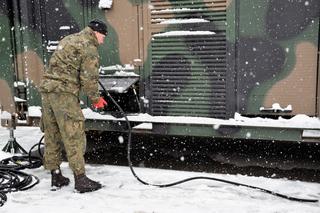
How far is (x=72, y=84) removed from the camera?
370cm

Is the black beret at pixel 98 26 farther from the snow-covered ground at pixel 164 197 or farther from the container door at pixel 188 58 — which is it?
the snow-covered ground at pixel 164 197

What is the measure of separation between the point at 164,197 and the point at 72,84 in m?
1.31

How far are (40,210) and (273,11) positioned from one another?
9.42 ft

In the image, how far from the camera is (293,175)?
418 centimetres

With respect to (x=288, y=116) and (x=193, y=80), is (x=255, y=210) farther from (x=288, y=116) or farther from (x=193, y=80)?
(x=193, y=80)

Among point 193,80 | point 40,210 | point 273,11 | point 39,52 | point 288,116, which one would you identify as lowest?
point 40,210

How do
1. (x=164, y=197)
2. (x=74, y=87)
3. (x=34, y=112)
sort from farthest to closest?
1. (x=34, y=112)
2. (x=74, y=87)
3. (x=164, y=197)

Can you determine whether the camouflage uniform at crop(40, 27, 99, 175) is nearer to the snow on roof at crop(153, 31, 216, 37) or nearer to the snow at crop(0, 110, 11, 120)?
the snow on roof at crop(153, 31, 216, 37)

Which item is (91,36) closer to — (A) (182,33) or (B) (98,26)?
(B) (98,26)

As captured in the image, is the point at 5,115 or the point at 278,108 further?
the point at 5,115

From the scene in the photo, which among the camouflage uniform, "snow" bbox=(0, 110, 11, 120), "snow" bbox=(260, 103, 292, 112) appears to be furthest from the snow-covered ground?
"snow" bbox=(0, 110, 11, 120)

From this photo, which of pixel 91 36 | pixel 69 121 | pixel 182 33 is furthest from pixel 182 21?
pixel 69 121

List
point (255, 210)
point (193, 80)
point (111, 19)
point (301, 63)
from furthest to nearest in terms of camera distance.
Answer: point (111, 19), point (193, 80), point (301, 63), point (255, 210)

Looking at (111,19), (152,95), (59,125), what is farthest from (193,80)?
(59,125)
